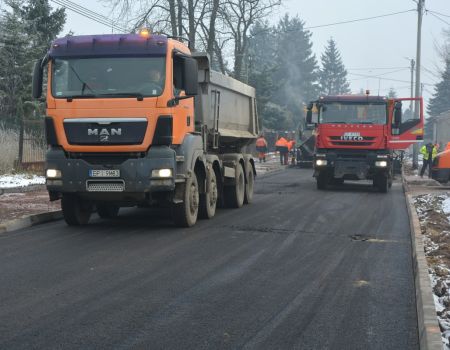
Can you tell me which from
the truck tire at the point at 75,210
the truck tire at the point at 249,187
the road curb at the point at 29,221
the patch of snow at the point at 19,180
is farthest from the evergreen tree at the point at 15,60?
the truck tire at the point at 75,210

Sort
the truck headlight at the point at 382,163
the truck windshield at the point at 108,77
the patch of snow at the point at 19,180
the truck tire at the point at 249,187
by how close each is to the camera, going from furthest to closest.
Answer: the truck headlight at the point at 382,163 < the patch of snow at the point at 19,180 < the truck tire at the point at 249,187 < the truck windshield at the point at 108,77

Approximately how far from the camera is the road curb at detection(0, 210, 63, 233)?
431 inches

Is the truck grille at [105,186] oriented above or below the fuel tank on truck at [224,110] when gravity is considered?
below

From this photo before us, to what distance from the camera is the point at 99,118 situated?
10.2 m

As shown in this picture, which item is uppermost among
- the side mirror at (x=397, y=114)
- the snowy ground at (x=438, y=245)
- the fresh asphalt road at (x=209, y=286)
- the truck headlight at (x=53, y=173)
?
the side mirror at (x=397, y=114)

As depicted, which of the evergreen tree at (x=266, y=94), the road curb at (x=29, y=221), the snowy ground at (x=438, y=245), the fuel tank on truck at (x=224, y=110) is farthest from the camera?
the evergreen tree at (x=266, y=94)

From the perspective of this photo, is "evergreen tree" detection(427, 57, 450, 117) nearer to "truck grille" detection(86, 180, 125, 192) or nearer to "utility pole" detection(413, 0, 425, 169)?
"utility pole" detection(413, 0, 425, 169)

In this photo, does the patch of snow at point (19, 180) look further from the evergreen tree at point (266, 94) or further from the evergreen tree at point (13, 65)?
the evergreen tree at point (266, 94)

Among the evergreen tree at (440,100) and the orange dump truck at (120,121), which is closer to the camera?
the orange dump truck at (120,121)

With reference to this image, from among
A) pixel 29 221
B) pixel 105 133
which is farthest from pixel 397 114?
pixel 29 221

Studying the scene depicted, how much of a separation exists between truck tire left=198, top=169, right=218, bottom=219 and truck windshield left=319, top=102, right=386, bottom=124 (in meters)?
7.81

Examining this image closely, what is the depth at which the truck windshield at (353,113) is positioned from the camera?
19453 mm

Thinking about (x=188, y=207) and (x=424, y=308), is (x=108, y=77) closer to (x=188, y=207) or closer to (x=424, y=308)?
(x=188, y=207)

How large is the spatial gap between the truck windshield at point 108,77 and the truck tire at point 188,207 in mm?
1801
